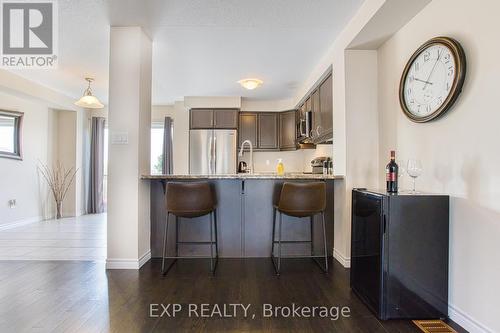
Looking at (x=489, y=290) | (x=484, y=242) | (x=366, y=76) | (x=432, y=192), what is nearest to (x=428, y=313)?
(x=489, y=290)

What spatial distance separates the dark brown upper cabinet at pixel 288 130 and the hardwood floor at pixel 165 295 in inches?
125

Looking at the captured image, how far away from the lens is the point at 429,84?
7.08ft

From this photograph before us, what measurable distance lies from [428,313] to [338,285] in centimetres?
70

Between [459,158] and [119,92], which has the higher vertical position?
[119,92]

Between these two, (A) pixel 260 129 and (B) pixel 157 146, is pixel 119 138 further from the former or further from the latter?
(B) pixel 157 146

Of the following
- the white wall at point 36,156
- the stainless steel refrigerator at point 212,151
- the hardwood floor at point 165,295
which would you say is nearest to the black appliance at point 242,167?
the stainless steel refrigerator at point 212,151

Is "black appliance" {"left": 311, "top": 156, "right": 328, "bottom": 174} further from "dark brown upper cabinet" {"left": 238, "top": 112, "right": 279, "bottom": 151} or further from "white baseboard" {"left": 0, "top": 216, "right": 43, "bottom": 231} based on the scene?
"white baseboard" {"left": 0, "top": 216, "right": 43, "bottom": 231}

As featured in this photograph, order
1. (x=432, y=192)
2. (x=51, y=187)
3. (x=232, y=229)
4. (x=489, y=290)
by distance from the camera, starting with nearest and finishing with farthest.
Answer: (x=489, y=290)
(x=432, y=192)
(x=232, y=229)
(x=51, y=187)

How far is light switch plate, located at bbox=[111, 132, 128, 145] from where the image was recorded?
292 centimetres

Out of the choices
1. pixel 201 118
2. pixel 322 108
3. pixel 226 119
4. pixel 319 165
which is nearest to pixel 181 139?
pixel 201 118

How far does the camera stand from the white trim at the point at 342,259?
2938 millimetres

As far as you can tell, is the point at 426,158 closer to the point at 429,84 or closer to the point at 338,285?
the point at 429,84

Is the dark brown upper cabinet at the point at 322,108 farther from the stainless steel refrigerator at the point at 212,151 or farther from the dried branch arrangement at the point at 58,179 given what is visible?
the dried branch arrangement at the point at 58,179

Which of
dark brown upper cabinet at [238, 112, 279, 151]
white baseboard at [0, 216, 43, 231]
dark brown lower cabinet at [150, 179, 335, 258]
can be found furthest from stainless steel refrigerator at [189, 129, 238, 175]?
white baseboard at [0, 216, 43, 231]
